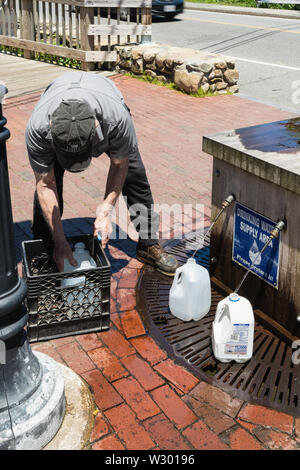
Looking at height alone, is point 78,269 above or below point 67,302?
above

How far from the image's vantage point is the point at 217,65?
849cm

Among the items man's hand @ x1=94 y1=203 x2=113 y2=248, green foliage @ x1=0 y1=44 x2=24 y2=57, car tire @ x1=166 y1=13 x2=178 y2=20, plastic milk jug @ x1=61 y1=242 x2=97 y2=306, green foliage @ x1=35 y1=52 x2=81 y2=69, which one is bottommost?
plastic milk jug @ x1=61 y1=242 x2=97 y2=306

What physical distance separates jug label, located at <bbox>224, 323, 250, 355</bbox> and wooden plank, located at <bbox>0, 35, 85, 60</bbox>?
7.72 m

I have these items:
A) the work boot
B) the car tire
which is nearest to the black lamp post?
the work boot

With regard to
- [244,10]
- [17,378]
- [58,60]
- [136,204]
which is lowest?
[17,378]

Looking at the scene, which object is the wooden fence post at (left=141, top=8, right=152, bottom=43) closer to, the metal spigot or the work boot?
the work boot

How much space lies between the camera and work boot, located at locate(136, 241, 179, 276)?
3951 mm

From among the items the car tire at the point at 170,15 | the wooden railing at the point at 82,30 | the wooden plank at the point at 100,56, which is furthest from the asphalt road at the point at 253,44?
the wooden plank at the point at 100,56

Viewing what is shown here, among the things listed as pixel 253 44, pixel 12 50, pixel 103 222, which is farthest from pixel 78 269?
pixel 253 44

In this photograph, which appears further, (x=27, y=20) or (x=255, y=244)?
(x=27, y=20)

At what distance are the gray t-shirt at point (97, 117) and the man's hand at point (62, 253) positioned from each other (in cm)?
44

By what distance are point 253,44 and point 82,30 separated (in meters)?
6.01

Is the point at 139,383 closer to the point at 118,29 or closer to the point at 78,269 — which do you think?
the point at 78,269

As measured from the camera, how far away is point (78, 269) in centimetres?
321
